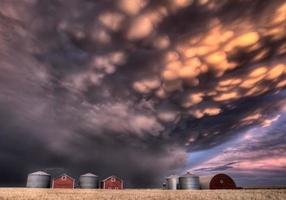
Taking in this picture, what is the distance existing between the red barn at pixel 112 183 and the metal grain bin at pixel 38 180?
1950 cm

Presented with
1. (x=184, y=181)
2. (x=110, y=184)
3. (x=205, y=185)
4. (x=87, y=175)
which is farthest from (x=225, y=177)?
(x=87, y=175)

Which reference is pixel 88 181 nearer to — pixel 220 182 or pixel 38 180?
pixel 38 180

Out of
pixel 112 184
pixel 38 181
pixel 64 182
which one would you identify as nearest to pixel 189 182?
pixel 112 184

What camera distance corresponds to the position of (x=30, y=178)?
8550 centimetres

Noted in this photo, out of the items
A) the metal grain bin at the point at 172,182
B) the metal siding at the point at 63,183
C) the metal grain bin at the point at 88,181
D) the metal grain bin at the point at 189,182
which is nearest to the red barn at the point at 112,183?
the metal grain bin at the point at 88,181

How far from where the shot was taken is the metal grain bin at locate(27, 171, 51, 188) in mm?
84125

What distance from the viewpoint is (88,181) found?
90438 mm

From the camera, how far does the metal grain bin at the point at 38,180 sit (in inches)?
Answer: 3312

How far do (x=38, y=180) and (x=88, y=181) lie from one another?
17061 mm

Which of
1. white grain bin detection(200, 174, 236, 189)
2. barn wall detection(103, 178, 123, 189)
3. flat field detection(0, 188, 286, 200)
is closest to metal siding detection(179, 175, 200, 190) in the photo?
white grain bin detection(200, 174, 236, 189)

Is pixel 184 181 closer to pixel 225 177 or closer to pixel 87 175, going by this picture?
pixel 225 177

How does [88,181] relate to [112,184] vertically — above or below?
above

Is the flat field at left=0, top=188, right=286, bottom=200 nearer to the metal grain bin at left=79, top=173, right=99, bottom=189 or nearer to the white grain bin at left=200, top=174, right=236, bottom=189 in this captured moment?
the white grain bin at left=200, top=174, right=236, bottom=189

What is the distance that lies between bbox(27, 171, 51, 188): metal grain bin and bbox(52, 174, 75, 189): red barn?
2.57 metres
